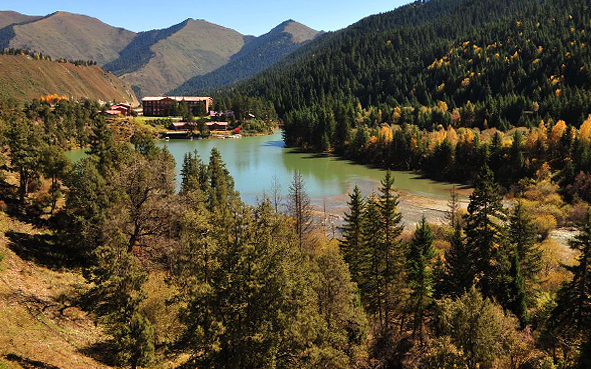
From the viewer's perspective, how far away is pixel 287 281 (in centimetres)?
1499

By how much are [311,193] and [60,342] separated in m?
56.2

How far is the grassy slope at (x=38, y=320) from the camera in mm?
Answer: 16266

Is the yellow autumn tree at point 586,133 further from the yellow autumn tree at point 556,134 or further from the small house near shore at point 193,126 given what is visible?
the small house near shore at point 193,126

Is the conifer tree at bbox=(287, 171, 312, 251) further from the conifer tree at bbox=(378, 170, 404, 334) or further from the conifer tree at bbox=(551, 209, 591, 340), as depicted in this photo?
the conifer tree at bbox=(551, 209, 591, 340)

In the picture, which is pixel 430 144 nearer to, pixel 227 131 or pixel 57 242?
pixel 57 242

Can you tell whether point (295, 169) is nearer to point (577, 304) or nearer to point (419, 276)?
point (419, 276)

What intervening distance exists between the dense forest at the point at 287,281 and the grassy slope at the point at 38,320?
1.07 m

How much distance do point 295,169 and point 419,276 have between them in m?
64.6

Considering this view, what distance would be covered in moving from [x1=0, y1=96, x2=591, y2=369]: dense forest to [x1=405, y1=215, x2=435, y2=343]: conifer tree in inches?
3.9

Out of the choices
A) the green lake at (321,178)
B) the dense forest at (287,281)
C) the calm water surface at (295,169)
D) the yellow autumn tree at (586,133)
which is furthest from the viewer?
the calm water surface at (295,169)

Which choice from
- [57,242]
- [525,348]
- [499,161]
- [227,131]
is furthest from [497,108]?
[57,242]

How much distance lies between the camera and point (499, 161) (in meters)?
78.5

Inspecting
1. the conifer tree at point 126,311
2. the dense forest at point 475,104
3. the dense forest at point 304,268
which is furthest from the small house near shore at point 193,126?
the conifer tree at point 126,311

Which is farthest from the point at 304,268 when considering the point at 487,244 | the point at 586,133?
the point at 586,133
